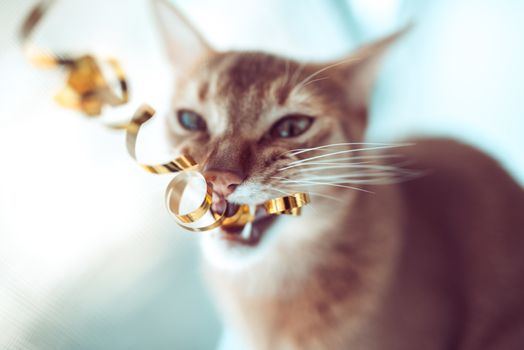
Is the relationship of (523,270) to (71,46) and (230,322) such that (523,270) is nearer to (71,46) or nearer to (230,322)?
(230,322)

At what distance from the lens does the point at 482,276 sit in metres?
0.93

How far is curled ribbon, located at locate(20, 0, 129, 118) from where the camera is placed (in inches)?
19.0

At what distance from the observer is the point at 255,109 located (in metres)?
0.60

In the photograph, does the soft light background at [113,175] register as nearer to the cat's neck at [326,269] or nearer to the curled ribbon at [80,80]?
the curled ribbon at [80,80]

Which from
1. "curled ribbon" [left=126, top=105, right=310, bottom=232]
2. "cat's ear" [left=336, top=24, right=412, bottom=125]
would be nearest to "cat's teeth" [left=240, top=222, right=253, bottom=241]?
"curled ribbon" [left=126, top=105, right=310, bottom=232]

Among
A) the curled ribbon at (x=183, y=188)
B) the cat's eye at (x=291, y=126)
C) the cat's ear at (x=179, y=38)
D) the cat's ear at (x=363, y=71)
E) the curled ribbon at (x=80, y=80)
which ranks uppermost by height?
the cat's ear at (x=363, y=71)

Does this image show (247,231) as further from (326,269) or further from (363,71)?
(363,71)

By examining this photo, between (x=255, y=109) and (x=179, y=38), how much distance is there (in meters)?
0.26

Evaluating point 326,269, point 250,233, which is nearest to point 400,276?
point 326,269

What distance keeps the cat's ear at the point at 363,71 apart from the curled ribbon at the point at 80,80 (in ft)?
1.27

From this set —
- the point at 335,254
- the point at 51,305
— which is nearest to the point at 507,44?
the point at 335,254

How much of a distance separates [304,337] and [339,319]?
0.23 feet

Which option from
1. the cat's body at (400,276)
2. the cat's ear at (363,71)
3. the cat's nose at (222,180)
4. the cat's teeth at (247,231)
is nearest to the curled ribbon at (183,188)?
the cat's nose at (222,180)

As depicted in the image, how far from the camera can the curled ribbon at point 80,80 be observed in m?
0.48
